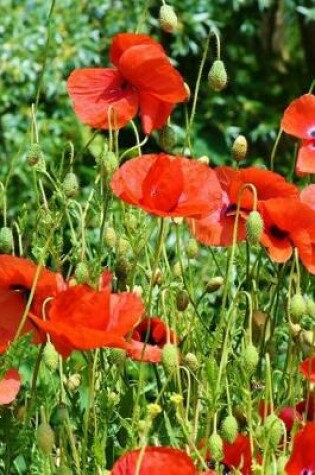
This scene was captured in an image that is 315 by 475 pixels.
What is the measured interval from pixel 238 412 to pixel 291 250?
16cm

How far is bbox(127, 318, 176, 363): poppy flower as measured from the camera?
4.17 feet

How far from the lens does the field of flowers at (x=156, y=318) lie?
1.16m

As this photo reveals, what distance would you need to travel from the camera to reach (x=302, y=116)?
4.85ft

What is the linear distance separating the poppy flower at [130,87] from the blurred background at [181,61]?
1.73 metres

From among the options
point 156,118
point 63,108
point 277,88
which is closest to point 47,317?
point 156,118

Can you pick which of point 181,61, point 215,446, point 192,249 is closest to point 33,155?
point 192,249

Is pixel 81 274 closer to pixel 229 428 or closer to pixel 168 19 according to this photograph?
pixel 229 428

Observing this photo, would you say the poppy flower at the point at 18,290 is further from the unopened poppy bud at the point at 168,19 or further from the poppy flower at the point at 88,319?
the unopened poppy bud at the point at 168,19

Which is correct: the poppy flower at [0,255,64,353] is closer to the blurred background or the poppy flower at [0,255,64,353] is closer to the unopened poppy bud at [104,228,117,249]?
the unopened poppy bud at [104,228,117,249]

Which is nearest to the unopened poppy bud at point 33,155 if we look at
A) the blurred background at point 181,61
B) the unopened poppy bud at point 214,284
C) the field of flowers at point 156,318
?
the field of flowers at point 156,318

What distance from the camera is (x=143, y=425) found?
1124 mm

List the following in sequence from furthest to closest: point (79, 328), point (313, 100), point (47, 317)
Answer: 1. point (313, 100)
2. point (47, 317)
3. point (79, 328)

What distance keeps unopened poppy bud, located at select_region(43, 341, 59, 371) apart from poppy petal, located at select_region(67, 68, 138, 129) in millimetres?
308

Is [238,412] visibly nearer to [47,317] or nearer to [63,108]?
[47,317]
